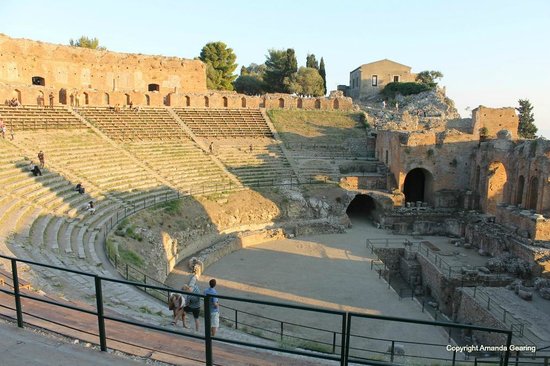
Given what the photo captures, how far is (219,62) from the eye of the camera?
1946 inches

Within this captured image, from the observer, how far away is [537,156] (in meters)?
21.0

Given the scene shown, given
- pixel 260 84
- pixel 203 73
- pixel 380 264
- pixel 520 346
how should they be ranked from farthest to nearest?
pixel 260 84 < pixel 203 73 < pixel 380 264 < pixel 520 346

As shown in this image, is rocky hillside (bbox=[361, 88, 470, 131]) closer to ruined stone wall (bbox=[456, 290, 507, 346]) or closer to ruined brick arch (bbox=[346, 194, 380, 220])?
ruined brick arch (bbox=[346, 194, 380, 220])

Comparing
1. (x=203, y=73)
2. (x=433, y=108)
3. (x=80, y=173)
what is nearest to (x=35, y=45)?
(x=203, y=73)

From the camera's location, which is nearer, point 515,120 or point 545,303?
point 545,303

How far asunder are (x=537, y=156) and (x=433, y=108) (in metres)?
20.7

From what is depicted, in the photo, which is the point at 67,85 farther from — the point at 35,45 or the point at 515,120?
the point at 515,120

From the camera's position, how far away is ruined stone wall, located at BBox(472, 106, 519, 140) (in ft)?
103

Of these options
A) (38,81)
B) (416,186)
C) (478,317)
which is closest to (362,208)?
(416,186)

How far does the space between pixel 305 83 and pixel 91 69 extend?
2254 centimetres

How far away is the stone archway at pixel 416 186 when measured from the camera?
2862 centimetres

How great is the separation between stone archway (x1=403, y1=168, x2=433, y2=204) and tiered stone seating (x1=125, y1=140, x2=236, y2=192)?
1223 cm

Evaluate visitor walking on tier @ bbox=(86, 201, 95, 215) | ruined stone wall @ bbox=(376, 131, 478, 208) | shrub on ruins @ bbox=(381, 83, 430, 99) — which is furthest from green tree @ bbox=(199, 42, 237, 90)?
visitor walking on tier @ bbox=(86, 201, 95, 215)

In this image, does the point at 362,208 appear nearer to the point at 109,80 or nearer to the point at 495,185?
the point at 495,185
